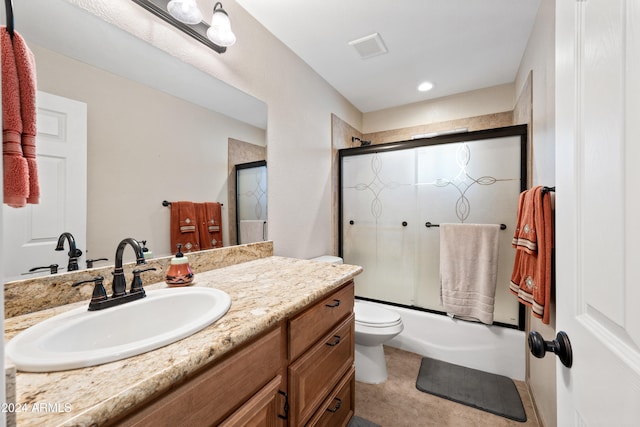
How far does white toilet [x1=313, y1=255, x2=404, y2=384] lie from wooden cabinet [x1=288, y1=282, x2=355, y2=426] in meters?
0.44

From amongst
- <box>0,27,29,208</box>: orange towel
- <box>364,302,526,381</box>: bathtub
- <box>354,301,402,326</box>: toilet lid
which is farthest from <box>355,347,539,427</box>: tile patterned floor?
<box>0,27,29,208</box>: orange towel

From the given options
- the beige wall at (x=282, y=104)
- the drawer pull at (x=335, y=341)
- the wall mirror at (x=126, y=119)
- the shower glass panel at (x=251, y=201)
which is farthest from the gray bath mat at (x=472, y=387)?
the wall mirror at (x=126, y=119)

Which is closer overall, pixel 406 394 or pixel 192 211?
pixel 192 211

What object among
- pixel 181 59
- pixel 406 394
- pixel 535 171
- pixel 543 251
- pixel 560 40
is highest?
pixel 181 59

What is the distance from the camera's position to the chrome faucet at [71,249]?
2.82 feet

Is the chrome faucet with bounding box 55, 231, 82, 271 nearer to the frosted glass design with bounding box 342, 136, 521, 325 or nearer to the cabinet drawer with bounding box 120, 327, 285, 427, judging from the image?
the cabinet drawer with bounding box 120, 327, 285, 427

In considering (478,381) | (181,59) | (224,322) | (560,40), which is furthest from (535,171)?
(181,59)

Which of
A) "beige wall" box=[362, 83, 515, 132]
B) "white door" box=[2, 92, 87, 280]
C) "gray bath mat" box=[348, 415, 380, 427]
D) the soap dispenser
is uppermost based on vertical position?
"beige wall" box=[362, 83, 515, 132]

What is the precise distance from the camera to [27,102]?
0.64m

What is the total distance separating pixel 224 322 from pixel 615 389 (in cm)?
77

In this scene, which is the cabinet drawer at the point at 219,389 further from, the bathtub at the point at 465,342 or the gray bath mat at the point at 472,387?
the bathtub at the point at 465,342

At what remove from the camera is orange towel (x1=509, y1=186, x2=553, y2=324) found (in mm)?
1194

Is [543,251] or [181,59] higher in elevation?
[181,59]

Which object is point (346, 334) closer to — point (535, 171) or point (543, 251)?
point (543, 251)
